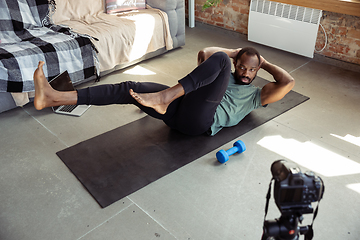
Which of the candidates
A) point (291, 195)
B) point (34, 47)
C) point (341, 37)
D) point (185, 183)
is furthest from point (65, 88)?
point (341, 37)

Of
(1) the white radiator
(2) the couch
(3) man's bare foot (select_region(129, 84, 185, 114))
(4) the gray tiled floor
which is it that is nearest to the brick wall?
(1) the white radiator

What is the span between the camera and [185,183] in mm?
1869

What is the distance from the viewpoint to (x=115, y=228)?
1598mm

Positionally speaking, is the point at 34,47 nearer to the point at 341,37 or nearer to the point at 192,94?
the point at 192,94

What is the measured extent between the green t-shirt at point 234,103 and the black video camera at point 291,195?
1.25m

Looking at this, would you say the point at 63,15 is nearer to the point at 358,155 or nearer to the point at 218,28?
the point at 218,28

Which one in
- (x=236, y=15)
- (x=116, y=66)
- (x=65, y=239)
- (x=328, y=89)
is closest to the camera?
(x=65, y=239)

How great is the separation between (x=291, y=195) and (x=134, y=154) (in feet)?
4.35

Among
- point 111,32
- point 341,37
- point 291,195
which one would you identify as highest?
point 291,195

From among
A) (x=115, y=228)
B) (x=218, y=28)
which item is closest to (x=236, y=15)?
(x=218, y=28)

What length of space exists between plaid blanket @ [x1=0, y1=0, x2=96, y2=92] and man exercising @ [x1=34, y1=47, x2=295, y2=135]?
0.90 metres

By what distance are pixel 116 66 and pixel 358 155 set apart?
225 centimetres

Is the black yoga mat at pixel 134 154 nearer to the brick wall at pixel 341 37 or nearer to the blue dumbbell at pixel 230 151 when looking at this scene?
the blue dumbbell at pixel 230 151

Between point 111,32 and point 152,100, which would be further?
point 111,32
